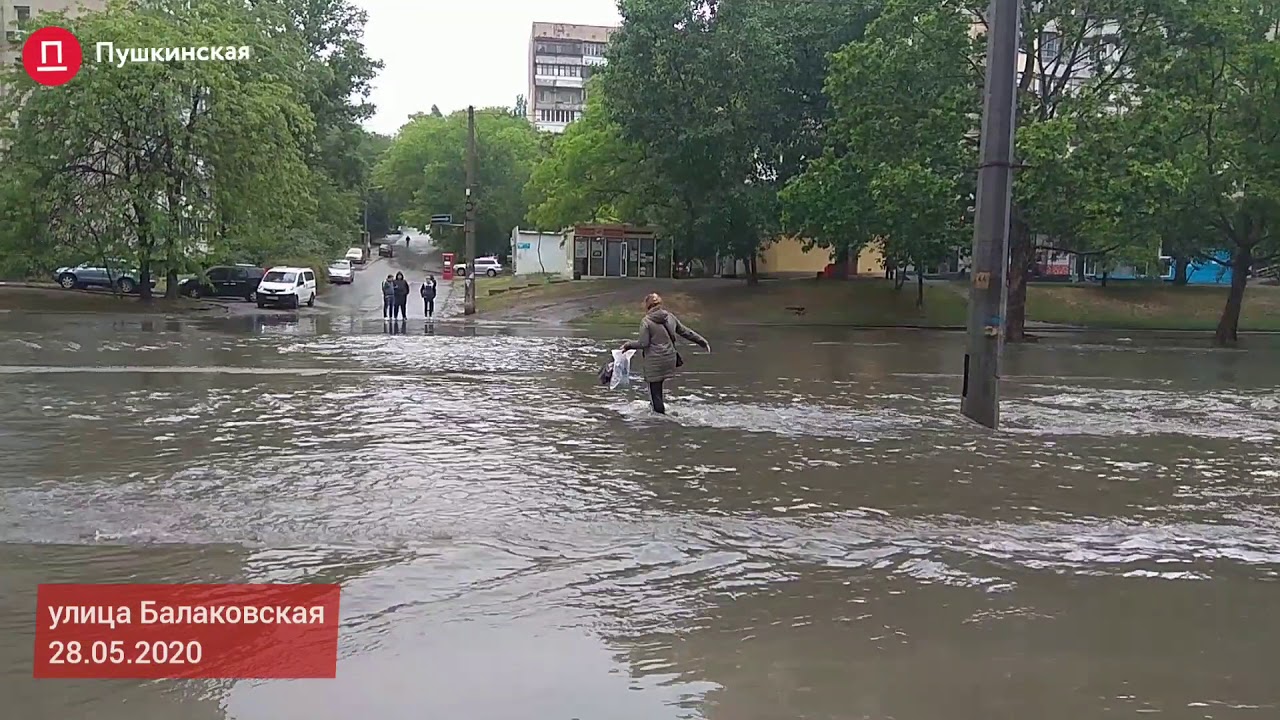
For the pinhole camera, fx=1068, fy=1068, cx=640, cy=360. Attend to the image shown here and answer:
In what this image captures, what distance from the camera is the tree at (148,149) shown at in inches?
1427

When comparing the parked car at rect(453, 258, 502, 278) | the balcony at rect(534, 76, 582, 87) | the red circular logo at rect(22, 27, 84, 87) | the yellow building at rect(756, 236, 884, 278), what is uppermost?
the balcony at rect(534, 76, 582, 87)

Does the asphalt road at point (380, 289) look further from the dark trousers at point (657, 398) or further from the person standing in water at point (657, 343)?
the person standing in water at point (657, 343)

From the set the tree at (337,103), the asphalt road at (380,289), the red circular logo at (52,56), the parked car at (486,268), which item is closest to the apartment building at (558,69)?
the asphalt road at (380,289)

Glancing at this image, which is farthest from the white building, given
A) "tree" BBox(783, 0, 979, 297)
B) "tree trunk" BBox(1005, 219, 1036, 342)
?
"tree trunk" BBox(1005, 219, 1036, 342)

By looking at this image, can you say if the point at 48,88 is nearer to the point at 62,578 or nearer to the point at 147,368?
the point at 147,368

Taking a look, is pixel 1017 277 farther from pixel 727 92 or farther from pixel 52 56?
pixel 52 56

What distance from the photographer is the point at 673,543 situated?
24.7ft

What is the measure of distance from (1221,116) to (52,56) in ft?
126

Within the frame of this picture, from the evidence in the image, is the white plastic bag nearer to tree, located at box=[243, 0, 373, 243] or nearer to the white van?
the white van

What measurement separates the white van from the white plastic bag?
94.0 ft

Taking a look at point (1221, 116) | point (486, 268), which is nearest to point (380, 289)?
point (486, 268)

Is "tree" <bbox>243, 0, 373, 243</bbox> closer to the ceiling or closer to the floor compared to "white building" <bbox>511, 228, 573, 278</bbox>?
closer to the ceiling

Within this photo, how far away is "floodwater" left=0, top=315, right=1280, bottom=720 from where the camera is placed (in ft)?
16.2

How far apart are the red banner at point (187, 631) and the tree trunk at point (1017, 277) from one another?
29625 mm
